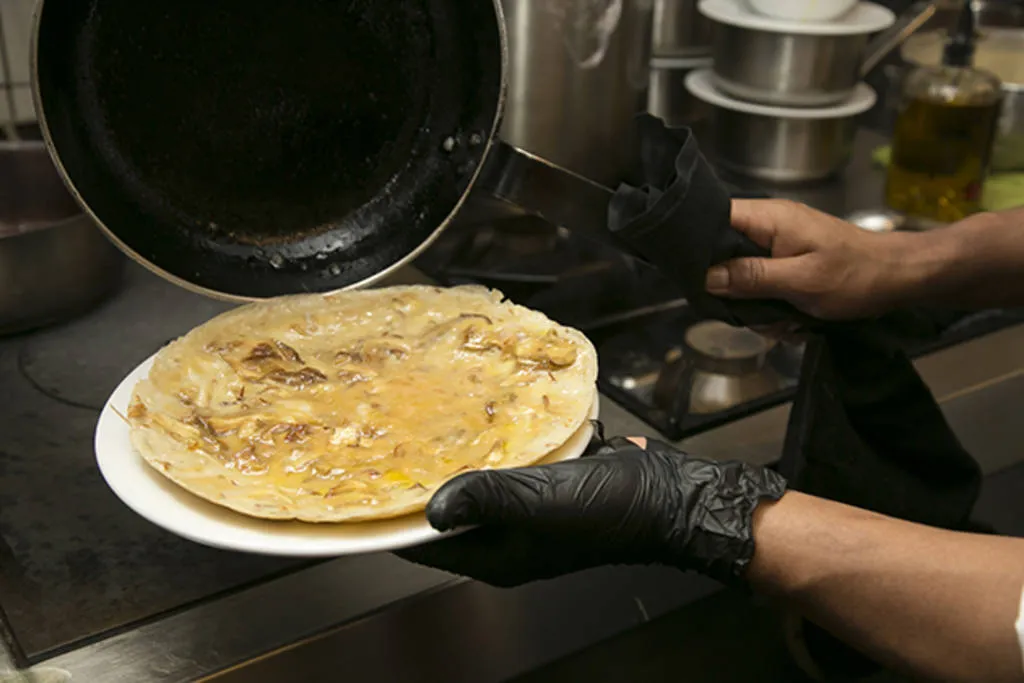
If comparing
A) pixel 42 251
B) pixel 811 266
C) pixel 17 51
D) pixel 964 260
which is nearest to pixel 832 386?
pixel 811 266

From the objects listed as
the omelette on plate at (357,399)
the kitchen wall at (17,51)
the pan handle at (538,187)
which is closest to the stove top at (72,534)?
the omelette on plate at (357,399)

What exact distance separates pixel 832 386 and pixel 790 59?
768mm

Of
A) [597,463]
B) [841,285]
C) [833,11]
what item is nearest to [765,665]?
[841,285]

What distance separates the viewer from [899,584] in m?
0.86

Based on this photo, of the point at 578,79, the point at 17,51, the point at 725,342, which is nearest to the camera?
the point at 725,342

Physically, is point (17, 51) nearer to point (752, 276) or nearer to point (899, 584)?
point (752, 276)

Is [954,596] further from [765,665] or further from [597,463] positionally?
[765,665]

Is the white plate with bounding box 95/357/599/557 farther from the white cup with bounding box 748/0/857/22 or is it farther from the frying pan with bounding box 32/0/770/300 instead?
the white cup with bounding box 748/0/857/22

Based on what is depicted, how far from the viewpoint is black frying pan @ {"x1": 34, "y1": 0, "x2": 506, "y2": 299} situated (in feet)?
3.35

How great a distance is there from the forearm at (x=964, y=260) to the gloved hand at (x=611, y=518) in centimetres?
50

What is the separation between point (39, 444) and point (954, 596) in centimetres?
95

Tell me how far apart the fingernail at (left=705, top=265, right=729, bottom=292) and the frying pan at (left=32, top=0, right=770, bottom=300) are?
16 cm

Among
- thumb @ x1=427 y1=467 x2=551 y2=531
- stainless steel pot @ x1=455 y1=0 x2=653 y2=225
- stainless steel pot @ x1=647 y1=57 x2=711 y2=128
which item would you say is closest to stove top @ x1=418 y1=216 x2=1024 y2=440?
stainless steel pot @ x1=455 y1=0 x2=653 y2=225

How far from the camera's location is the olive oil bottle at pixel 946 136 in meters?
1.72
